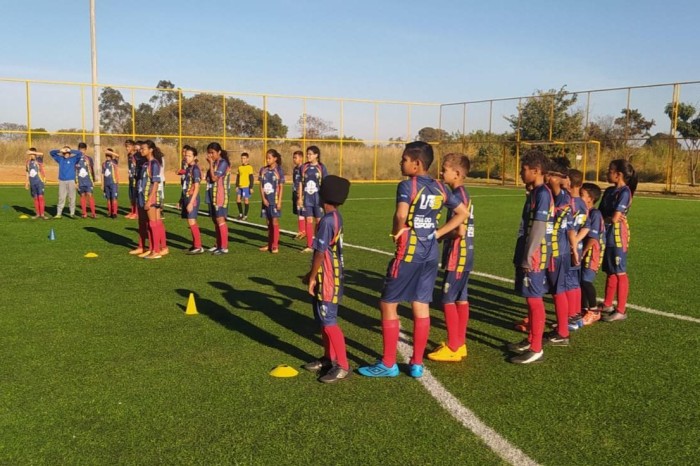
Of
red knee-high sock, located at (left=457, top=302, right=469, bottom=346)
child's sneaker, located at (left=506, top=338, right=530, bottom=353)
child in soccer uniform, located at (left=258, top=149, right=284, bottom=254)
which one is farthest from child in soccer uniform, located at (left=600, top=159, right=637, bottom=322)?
child in soccer uniform, located at (left=258, top=149, right=284, bottom=254)

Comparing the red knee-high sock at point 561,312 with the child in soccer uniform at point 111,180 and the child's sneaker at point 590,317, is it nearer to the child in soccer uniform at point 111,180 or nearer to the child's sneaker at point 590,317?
the child's sneaker at point 590,317

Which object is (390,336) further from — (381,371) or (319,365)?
(319,365)

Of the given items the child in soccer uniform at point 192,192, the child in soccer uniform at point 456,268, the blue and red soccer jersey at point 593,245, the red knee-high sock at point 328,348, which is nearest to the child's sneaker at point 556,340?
the child in soccer uniform at point 456,268

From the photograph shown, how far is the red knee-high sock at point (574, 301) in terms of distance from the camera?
6.52 m

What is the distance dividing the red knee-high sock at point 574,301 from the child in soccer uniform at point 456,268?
5.41 feet

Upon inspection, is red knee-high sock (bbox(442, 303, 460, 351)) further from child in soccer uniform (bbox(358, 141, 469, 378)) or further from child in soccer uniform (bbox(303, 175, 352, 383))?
child in soccer uniform (bbox(303, 175, 352, 383))

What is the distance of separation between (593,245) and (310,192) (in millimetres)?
6344

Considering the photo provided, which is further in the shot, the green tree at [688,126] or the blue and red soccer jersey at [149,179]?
the green tree at [688,126]

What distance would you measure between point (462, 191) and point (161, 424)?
10.2ft

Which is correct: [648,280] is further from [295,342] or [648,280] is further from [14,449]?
[14,449]

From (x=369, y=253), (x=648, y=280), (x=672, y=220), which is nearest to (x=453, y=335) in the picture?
(x=648, y=280)

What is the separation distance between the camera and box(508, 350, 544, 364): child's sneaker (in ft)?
17.4

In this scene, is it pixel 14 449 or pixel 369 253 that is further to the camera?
pixel 369 253

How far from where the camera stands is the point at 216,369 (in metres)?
5.07
